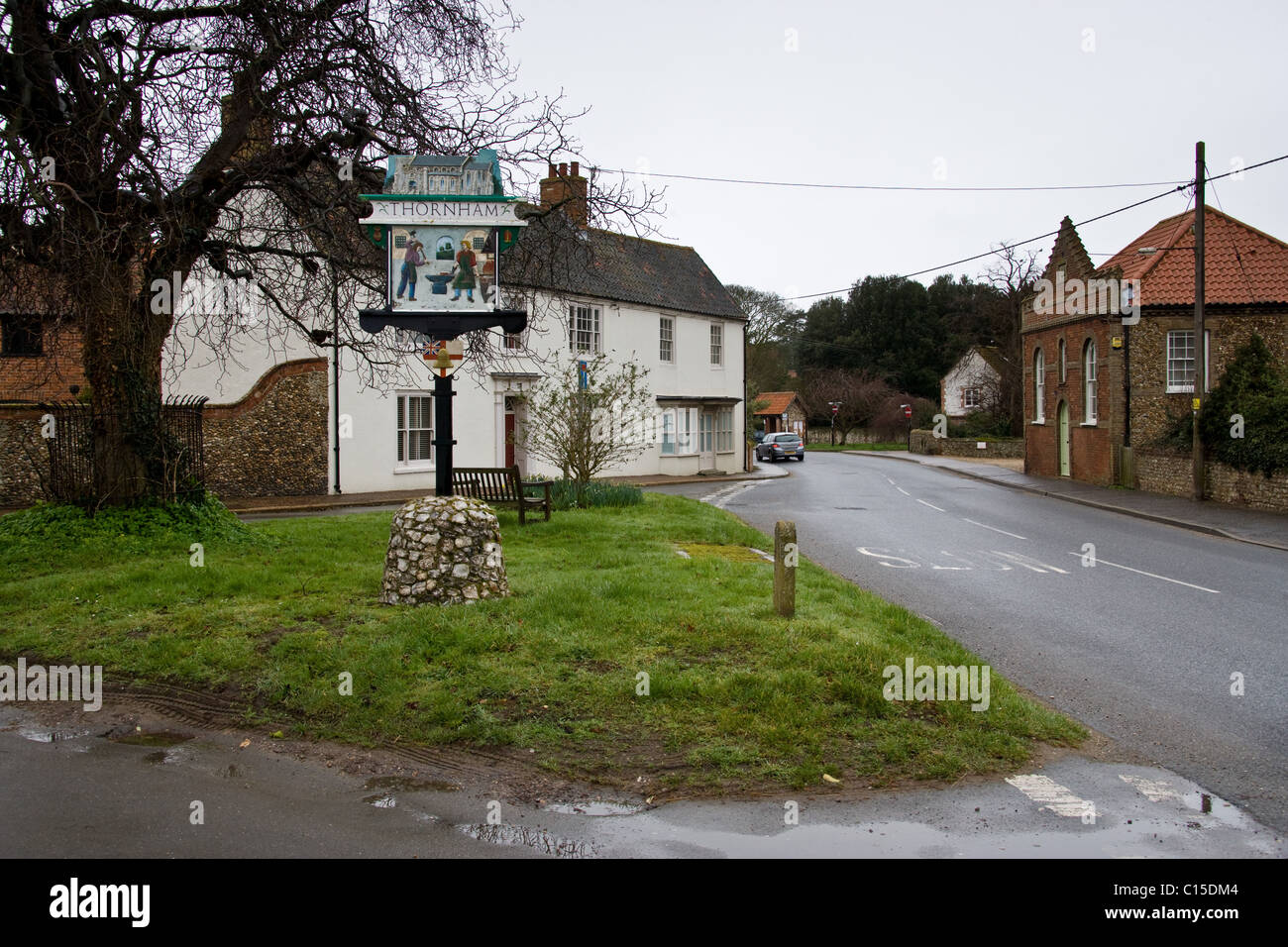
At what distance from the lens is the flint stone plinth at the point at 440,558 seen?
8.75m

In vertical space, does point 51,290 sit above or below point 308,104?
below

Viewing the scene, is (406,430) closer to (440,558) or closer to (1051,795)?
(440,558)

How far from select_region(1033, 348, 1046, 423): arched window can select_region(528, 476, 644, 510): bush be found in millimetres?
22796

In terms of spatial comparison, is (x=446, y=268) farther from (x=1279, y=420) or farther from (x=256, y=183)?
(x=1279, y=420)

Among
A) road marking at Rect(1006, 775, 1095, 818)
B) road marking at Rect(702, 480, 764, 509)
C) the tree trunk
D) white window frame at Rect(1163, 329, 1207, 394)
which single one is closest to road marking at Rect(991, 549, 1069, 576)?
road marking at Rect(702, 480, 764, 509)

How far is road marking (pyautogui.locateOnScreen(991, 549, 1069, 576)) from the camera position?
44.8 ft

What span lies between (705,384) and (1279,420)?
21837mm

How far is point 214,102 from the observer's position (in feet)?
37.1

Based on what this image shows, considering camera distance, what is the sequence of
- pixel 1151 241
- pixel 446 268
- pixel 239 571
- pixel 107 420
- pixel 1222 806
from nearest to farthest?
pixel 1222 806 → pixel 446 268 → pixel 239 571 → pixel 107 420 → pixel 1151 241

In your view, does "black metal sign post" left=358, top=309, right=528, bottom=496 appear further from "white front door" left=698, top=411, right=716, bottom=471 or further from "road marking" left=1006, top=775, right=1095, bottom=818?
"white front door" left=698, top=411, right=716, bottom=471

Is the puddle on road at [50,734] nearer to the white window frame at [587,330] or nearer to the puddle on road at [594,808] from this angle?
the puddle on road at [594,808]

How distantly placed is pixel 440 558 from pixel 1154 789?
5.99m
